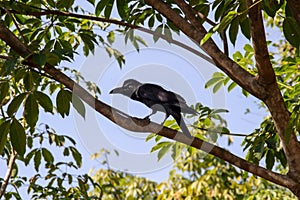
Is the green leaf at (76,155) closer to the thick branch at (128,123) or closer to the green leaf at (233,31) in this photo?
the thick branch at (128,123)

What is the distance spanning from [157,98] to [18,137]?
1.09m

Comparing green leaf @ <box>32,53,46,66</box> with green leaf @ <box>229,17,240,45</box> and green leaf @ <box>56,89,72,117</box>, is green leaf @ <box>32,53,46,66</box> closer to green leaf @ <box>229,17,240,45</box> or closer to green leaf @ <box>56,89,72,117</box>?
green leaf @ <box>56,89,72,117</box>

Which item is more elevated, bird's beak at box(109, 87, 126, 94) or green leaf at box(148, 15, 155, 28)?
green leaf at box(148, 15, 155, 28)

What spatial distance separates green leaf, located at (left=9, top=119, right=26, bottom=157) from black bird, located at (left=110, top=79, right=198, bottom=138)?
84cm

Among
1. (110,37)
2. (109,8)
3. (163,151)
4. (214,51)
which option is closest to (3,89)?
(109,8)

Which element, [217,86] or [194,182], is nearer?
[217,86]

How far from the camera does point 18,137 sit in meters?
2.35

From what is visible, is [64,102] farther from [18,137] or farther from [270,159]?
[270,159]

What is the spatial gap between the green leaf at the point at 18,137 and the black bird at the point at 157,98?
842 millimetres

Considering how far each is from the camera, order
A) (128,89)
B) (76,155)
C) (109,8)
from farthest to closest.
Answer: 1. (76,155)
2. (128,89)
3. (109,8)

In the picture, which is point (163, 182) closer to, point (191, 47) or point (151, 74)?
point (151, 74)

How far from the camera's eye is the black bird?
2.97 m

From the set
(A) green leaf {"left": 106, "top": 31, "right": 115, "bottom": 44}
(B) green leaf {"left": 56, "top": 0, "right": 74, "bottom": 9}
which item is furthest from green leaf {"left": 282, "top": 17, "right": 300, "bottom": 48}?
(A) green leaf {"left": 106, "top": 31, "right": 115, "bottom": 44}

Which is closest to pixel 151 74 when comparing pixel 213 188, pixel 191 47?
pixel 191 47
